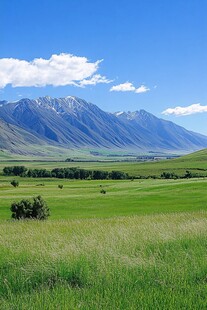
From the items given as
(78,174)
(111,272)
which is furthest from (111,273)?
(78,174)

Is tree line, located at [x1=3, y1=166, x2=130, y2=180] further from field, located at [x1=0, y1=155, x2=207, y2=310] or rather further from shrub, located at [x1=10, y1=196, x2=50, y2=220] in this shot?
field, located at [x1=0, y1=155, x2=207, y2=310]

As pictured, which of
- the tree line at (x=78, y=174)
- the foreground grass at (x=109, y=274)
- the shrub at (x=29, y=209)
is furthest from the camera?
the tree line at (x=78, y=174)

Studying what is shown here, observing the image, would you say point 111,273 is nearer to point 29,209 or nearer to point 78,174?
point 29,209

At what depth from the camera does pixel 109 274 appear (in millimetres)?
8469

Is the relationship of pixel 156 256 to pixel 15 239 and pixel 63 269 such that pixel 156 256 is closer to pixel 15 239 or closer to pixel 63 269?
pixel 63 269

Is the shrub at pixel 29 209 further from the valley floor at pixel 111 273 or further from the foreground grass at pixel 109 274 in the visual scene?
the foreground grass at pixel 109 274

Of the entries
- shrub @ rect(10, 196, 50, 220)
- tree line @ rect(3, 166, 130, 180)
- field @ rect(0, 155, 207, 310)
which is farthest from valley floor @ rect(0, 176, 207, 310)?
tree line @ rect(3, 166, 130, 180)

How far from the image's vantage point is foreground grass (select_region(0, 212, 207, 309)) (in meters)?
6.87

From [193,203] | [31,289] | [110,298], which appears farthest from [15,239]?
[193,203]

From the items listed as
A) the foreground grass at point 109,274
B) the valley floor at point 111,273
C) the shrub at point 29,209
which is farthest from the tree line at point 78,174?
the foreground grass at point 109,274

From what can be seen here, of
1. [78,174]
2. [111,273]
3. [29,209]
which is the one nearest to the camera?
[111,273]

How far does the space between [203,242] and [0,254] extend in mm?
5592

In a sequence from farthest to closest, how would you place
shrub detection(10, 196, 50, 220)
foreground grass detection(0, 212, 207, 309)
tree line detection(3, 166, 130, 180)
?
tree line detection(3, 166, 130, 180)
shrub detection(10, 196, 50, 220)
foreground grass detection(0, 212, 207, 309)

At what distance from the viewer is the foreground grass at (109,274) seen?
687cm
